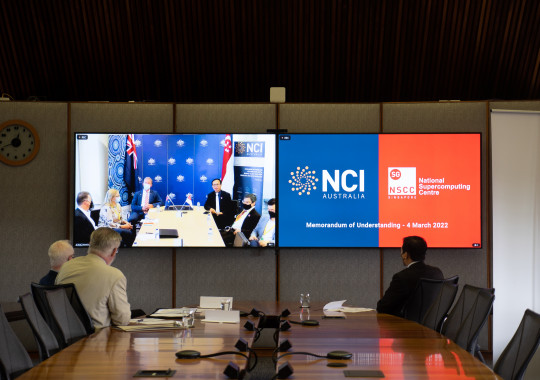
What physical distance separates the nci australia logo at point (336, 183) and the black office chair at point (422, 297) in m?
2.07

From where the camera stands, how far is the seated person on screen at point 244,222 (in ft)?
22.6

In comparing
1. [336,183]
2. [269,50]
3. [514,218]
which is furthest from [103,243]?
[514,218]

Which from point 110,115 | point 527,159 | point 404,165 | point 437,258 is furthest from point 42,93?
point 527,159

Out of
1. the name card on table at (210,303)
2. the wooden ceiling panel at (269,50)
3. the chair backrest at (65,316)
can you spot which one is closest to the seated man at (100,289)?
the chair backrest at (65,316)

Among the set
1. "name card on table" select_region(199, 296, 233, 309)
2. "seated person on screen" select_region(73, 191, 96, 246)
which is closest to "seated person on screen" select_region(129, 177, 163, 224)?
"seated person on screen" select_region(73, 191, 96, 246)

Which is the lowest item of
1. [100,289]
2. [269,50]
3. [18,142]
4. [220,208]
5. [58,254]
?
[100,289]

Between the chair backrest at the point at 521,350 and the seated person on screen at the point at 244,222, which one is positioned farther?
the seated person on screen at the point at 244,222

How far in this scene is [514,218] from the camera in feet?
22.6

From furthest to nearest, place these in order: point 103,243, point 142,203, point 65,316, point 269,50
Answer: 1. point 269,50
2. point 142,203
3. point 103,243
4. point 65,316

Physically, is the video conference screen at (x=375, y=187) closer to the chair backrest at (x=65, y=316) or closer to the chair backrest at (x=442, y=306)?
the chair backrest at (x=442, y=306)

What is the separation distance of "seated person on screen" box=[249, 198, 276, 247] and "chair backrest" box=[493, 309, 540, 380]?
4144mm

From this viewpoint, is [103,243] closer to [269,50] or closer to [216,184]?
[216,184]

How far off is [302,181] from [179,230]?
1418mm

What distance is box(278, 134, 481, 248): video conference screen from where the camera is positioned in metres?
6.87
